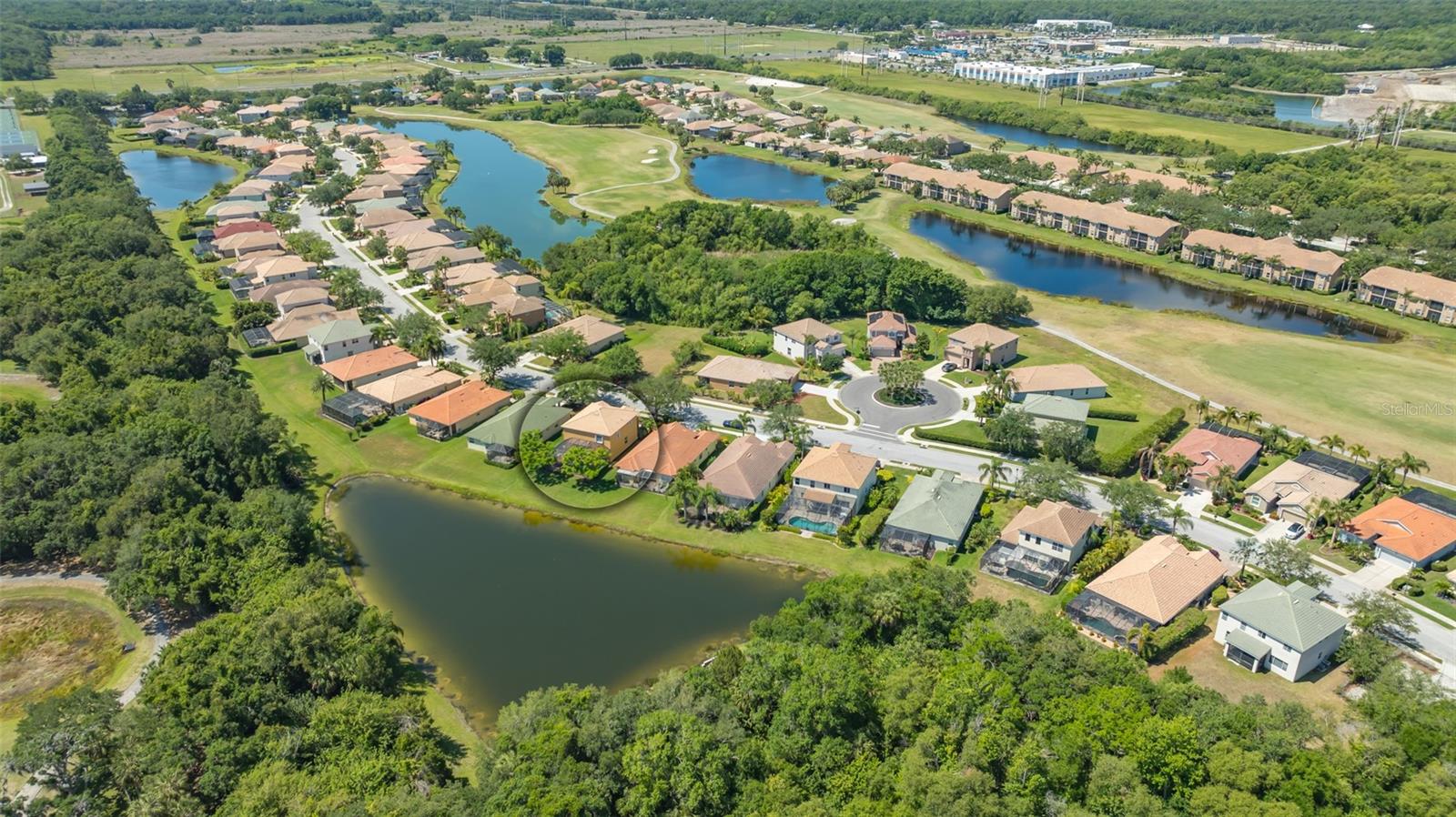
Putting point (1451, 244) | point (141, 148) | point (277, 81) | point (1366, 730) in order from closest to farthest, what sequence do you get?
point (1366, 730) < point (1451, 244) < point (141, 148) < point (277, 81)

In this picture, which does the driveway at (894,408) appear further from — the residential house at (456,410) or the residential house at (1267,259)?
the residential house at (1267,259)

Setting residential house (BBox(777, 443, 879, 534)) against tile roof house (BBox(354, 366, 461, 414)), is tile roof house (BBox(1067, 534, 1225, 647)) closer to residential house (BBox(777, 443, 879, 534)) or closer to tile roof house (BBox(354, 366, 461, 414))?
residential house (BBox(777, 443, 879, 534))

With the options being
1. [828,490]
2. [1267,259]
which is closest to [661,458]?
[828,490]

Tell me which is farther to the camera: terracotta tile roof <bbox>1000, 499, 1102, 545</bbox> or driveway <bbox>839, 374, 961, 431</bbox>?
driveway <bbox>839, 374, 961, 431</bbox>

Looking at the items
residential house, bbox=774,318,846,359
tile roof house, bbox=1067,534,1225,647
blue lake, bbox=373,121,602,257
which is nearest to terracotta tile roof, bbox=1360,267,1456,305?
residential house, bbox=774,318,846,359

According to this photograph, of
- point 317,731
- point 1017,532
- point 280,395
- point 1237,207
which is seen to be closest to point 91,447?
point 280,395

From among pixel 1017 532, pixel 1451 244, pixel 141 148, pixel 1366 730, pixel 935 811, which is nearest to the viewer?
pixel 935 811

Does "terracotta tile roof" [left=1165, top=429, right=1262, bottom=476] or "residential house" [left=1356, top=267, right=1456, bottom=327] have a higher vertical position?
"residential house" [left=1356, top=267, right=1456, bottom=327]

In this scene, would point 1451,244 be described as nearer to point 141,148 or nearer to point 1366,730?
point 1366,730
